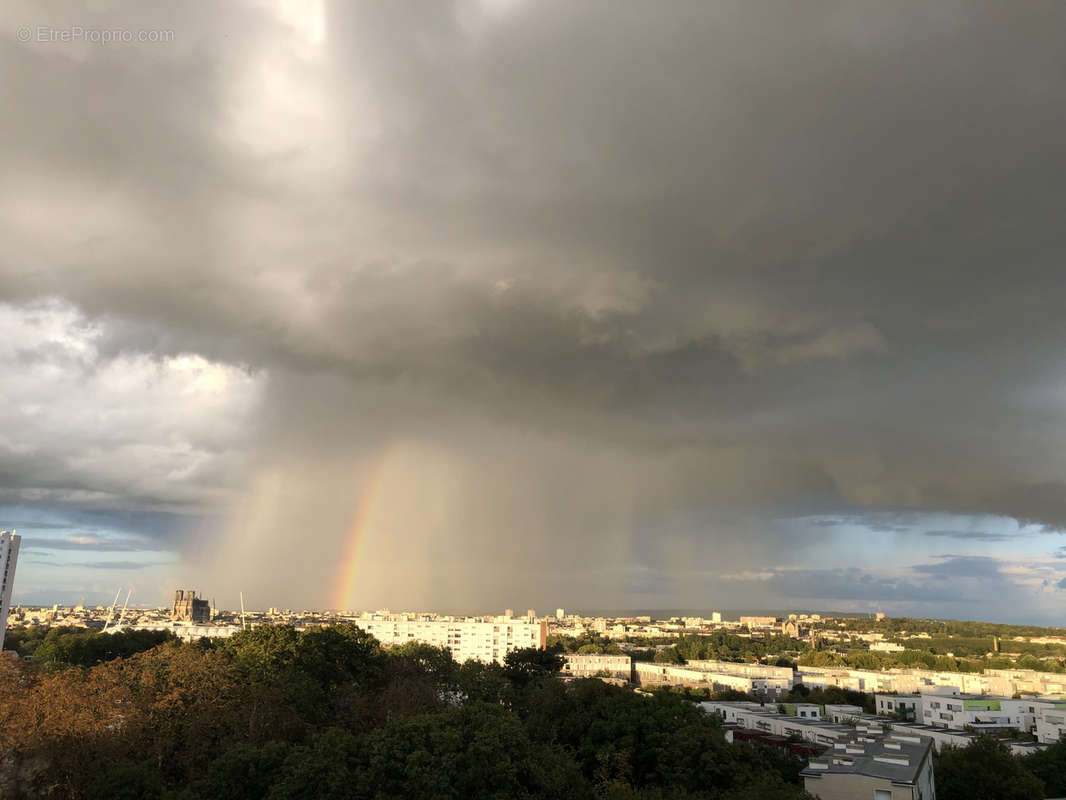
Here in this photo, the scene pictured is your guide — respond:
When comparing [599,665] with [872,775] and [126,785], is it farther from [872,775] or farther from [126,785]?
[126,785]

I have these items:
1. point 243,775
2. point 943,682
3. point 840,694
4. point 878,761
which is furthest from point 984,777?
point 943,682

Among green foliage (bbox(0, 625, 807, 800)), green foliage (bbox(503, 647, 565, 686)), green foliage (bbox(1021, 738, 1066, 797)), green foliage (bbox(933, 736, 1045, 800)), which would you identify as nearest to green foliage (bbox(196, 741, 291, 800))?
green foliage (bbox(0, 625, 807, 800))

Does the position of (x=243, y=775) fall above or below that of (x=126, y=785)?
above

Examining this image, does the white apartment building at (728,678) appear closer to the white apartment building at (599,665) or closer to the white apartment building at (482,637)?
the white apartment building at (599,665)

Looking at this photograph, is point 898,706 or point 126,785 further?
point 898,706

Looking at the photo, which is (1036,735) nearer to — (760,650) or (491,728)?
(491,728)

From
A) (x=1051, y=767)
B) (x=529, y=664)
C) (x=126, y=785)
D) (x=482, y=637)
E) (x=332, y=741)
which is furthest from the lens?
(x=482, y=637)

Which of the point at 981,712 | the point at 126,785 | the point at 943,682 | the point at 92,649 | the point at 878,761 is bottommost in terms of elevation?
the point at 943,682

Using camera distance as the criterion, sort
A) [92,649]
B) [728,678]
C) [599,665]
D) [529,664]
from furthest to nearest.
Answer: [599,665], [728,678], [92,649], [529,664]
